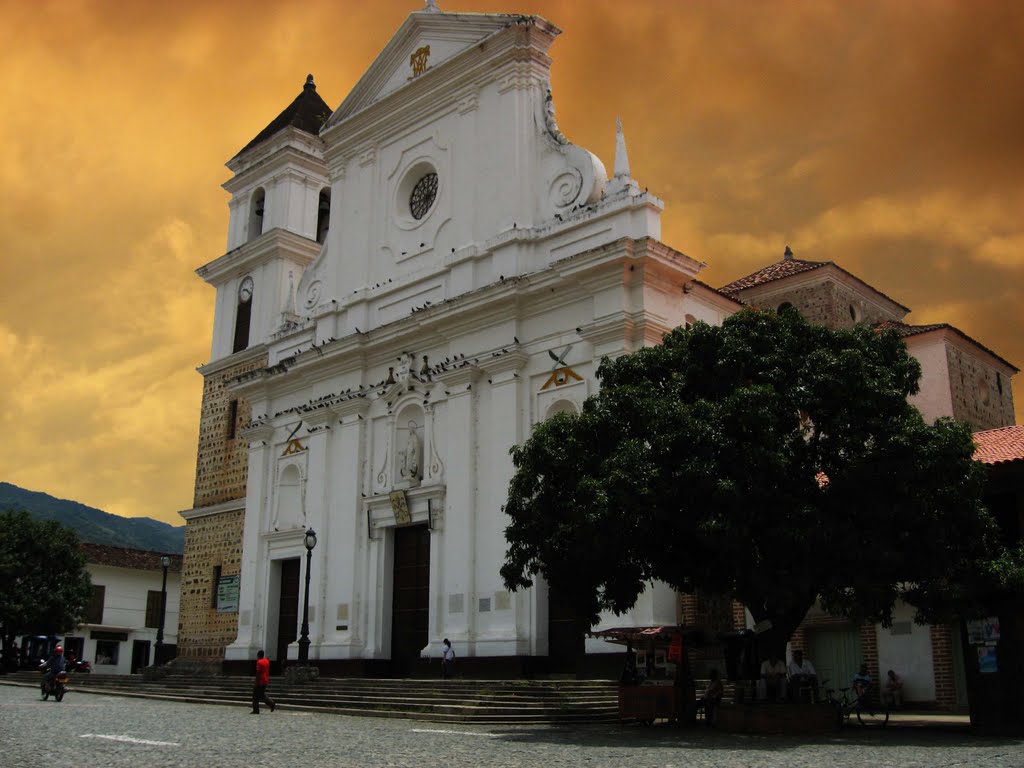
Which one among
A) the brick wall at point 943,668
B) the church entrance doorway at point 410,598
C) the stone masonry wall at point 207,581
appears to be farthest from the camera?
the stone masonry wall at point 207,581

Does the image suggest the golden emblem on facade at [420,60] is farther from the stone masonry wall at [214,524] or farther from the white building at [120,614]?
the white building at [120,614]

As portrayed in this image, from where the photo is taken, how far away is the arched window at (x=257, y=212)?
3694 centimetres

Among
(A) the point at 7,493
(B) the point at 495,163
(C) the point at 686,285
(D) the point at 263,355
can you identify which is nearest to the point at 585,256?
(C) the point at 686,285

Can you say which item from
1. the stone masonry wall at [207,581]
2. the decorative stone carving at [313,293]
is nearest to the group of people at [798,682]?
→ the decorative stone carving at [313,293]

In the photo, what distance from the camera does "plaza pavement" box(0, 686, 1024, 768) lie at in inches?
413

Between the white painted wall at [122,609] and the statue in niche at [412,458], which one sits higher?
the statue in niche at [412,458]

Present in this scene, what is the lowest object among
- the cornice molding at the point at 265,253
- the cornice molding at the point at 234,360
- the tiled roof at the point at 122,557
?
the tiled roof at the point at 122,557

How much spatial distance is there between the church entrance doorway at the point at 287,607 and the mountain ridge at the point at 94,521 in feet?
419

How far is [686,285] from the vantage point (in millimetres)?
22406

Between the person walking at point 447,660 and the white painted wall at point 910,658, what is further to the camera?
the person walking at point 447,660

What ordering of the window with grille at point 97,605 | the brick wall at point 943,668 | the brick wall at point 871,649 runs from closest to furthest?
1. the brick wall at point 943,668
2. the brick wall at point 871,649
3. the window with grille at point 97,605

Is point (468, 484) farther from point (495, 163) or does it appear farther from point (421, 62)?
point (421, 62)

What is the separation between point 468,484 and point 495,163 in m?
7.90

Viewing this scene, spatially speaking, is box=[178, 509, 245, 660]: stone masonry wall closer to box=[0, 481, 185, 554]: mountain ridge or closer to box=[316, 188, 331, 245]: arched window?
box=[316, 188, 331, 245]: arched window
